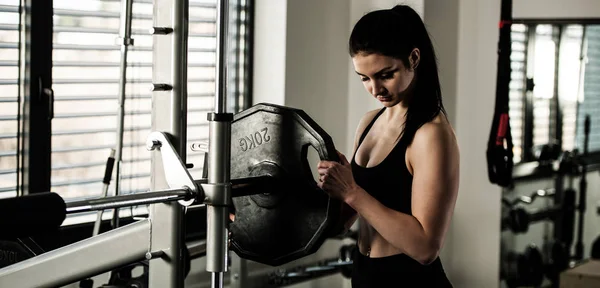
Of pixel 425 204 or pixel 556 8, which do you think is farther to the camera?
pixel 556 8

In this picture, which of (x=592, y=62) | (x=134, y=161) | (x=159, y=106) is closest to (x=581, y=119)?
(x=592, y=62)

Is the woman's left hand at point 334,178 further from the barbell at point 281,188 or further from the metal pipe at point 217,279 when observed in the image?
the metal pipe at point 217,279

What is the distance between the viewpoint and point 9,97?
9.30 feet

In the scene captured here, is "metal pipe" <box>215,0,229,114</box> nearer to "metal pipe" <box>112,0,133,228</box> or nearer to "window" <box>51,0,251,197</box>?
"metal pipe" <box>112,0,133,228</box>

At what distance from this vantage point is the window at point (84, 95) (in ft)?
9.35

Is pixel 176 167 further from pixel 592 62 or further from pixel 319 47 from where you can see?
pixel 592 62

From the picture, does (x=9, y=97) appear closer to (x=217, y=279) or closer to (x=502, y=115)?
(x=217, y=279)

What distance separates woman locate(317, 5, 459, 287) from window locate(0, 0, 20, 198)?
5.01ft

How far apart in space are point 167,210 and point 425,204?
610 millimetres

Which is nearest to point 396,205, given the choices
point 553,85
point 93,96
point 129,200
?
point 129,200

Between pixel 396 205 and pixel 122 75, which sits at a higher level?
pixel 122 75

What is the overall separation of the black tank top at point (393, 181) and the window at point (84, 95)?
1521 millimetres

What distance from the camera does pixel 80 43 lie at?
10.1 ft

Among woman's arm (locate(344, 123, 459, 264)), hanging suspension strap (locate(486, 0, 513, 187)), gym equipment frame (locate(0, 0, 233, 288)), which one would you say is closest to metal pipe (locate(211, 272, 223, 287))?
gym equipment frame (locate(0, 0, 233, 288))
